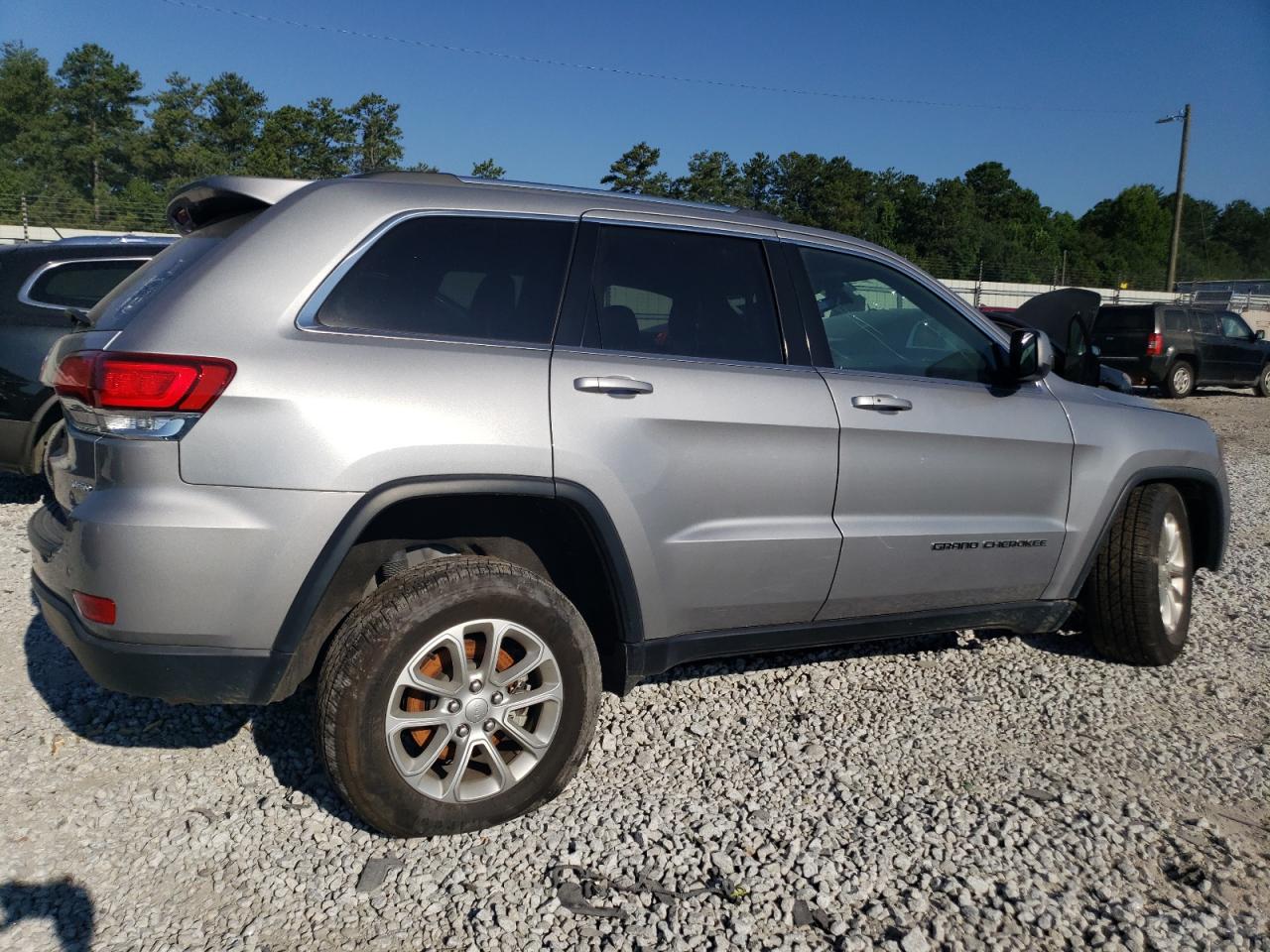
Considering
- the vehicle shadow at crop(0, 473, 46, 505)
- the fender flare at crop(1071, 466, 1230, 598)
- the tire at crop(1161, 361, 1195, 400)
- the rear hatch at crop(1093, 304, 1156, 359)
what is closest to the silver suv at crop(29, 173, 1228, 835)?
the fender flare at crop(1071, 466, 1230, 598)

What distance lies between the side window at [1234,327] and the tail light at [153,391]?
20623 mm

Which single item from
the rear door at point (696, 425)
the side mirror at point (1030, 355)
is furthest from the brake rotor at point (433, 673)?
the side mirror at point (1030, 355)

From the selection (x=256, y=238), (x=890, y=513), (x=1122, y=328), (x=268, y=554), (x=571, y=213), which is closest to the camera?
(x=268, y=554)

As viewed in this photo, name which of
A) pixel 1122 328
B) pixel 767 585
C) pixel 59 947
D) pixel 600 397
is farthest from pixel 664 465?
pixel 1122 328

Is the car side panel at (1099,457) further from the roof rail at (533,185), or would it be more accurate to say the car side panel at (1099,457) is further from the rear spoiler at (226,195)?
the rear spoiler at (226,195)

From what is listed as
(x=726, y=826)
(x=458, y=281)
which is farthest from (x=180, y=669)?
(x=726, y=826)

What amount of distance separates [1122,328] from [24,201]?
23.8 m

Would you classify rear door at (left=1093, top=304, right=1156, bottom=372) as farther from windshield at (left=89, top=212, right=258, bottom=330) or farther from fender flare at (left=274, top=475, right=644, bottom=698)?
windshield at (left=89, top=212, right=258, bottom=330)

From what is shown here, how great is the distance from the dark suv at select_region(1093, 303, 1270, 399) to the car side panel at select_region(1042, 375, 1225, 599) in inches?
583

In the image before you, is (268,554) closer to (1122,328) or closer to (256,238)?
(256,238)

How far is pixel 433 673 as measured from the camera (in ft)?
9.07

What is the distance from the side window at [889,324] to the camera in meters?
3.53

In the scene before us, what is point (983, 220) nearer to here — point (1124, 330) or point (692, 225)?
point (1124, 330)

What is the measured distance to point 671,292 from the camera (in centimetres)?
324
